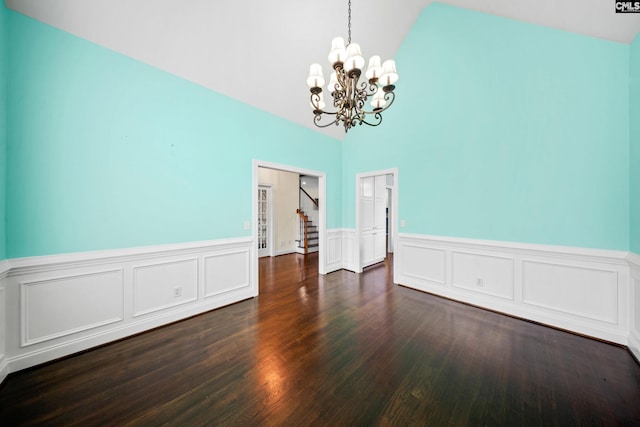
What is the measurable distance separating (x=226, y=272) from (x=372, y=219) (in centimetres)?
328

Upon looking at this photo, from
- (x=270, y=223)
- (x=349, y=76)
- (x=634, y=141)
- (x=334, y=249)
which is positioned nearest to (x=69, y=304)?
(x=349, y=76)

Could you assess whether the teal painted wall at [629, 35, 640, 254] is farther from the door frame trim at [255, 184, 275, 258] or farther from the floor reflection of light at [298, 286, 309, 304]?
the door frame trim at [255, 184, 275, 258]

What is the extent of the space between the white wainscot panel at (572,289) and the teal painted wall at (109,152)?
12.4ft

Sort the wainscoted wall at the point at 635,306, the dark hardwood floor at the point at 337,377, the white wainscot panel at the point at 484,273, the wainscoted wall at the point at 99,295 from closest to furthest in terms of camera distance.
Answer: the dark hardwood floor at the point at 337,377 → the wainscoted wall at the point at 99,295 → the wainscoted wall at the point at 635,306 → the white wainscot panel at the point at 484,273

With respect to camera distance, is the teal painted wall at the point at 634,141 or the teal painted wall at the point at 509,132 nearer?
the teal painted wall at the point at 634,141

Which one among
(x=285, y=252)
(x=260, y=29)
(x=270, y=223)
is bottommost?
(x=285, y=252)

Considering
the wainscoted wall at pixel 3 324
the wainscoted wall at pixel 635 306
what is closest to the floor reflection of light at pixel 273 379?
the wainscoted wall at pixel 3 324

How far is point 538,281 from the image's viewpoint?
2.49 m

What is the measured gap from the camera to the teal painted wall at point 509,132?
7.02 ft

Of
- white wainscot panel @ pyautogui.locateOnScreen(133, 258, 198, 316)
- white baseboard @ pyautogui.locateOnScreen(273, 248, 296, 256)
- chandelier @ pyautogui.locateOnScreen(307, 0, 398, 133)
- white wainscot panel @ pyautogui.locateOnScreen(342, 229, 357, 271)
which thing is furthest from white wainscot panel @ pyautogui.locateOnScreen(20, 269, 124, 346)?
white baseboard @ pyautogui.locateOnScreen(273, 248, 296, 256)

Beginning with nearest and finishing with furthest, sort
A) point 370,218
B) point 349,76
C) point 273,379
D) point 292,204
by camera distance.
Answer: point 273,379
point 349,76
point 370,218
point 292,204

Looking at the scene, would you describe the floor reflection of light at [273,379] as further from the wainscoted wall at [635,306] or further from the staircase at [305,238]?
the staircase at [305,238]

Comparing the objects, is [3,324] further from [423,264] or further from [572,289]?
[572,289]

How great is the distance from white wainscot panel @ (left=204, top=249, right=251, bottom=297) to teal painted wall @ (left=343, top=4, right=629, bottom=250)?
273 cm
